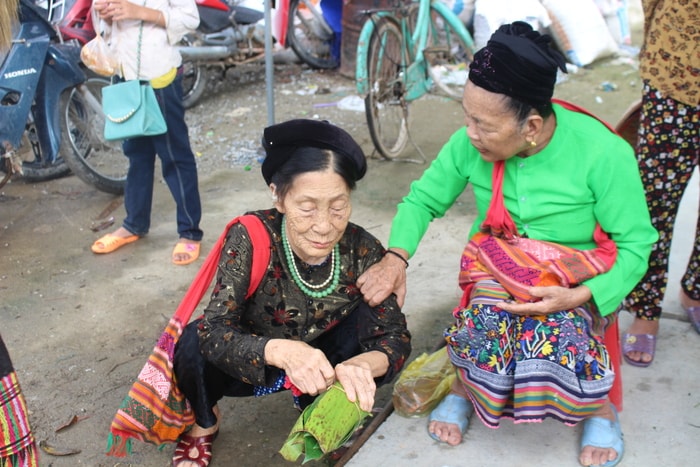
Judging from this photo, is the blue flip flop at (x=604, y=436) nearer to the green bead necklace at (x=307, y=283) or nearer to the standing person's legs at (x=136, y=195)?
the green bead necklace at (x=307, y=283)

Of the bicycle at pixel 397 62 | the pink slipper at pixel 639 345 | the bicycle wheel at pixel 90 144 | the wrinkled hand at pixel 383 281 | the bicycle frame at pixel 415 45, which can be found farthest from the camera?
the bicycle frame at pixel 415 45

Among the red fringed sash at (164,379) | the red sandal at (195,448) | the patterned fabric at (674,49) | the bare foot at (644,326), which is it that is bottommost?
the red sandal at (195,448)

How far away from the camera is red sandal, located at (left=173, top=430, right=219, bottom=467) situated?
2.54 m

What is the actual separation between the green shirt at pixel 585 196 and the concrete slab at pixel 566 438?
478 millimetres

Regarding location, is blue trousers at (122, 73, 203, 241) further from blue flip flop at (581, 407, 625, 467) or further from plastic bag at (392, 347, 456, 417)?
blue flip flop at (581, 407, 625, 467)

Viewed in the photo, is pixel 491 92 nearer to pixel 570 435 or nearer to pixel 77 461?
pixel 570 435

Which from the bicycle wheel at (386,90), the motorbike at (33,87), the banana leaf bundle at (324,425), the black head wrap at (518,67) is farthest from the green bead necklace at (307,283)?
the bicycle wheel at (386,90)

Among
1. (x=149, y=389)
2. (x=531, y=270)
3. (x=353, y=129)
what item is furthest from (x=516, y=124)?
(x=353, y=129)

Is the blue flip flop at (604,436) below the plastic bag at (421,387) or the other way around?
the other way around

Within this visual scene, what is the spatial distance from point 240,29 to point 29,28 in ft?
10.1

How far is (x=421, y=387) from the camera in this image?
271 centimetres

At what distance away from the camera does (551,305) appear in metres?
2.29

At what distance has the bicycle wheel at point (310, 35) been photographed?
775 centimetres

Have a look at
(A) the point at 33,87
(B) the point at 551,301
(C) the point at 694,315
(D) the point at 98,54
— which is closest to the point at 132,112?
(D) the point at 98,54
